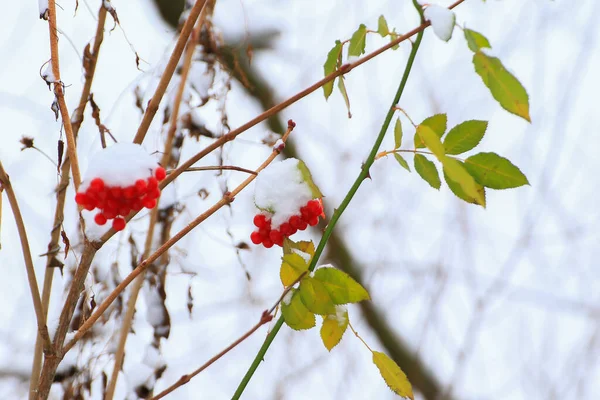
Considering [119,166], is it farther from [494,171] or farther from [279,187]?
[494,171]

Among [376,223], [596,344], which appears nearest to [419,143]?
[376,223]

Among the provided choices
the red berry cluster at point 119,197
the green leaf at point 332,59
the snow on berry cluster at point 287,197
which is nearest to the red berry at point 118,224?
the red berry cluster at point 119,197

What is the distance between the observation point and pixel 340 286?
563mm

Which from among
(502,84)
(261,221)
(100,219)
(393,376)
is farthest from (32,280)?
(502,84)

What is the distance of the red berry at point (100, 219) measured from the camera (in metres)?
0.61

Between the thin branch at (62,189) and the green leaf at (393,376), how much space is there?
1.25 ft

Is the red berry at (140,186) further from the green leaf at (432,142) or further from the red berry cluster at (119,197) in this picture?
the green leaf at (432,142)

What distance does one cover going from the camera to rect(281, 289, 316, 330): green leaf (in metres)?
0.58

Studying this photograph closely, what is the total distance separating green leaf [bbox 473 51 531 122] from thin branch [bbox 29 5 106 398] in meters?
0.46

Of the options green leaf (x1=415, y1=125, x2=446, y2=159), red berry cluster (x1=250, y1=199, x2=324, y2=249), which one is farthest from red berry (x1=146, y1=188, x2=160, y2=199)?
green leaf (x1=415, y1=125, x2=446, y2=159)

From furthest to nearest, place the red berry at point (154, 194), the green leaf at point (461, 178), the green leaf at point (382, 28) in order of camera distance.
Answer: the green leaf at point (382, 28)
the red berry at point (154, 194)
the green leaf at point (461, 178)

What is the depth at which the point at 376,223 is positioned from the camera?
2.68 meters

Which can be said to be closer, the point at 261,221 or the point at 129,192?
the point at 129,192

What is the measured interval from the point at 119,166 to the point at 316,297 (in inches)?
8.4
